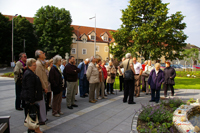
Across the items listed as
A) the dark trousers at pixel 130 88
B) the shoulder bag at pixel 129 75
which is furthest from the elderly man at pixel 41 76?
the dark trousers at pixel 130 88

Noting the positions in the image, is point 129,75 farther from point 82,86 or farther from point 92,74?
point 82,86

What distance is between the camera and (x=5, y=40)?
40719 mm

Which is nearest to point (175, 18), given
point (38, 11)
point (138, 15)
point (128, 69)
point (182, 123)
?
point (138, 15)

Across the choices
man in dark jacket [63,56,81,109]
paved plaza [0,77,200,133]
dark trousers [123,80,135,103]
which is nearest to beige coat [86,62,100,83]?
man in dark jacket [63,56,81,109]

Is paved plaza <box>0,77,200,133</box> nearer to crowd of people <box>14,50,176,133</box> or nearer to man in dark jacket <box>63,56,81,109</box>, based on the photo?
crowd of people <box>14,50,176,133</box>

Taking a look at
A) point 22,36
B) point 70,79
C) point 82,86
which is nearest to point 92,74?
point 70,79

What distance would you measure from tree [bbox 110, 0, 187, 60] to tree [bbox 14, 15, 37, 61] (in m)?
26.9

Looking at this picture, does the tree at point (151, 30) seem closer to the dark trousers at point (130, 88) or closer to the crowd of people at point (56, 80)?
the crowd of people at point (56, 80)

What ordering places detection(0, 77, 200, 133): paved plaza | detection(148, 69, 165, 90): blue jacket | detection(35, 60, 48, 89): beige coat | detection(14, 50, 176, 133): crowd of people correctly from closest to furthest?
detection(14, 50, 176, 133): crowd of people
detection(0, 77, 200, 133): paved plaza
detection(35, 60, 48, 89): beige coat
detection(148, 69, 165, 90): blue jacket

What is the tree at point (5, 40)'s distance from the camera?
39.3 m

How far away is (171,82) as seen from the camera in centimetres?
871

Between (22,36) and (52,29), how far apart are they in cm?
858

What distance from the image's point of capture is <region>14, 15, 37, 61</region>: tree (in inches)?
1632

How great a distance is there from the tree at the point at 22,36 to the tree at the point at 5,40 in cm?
146
